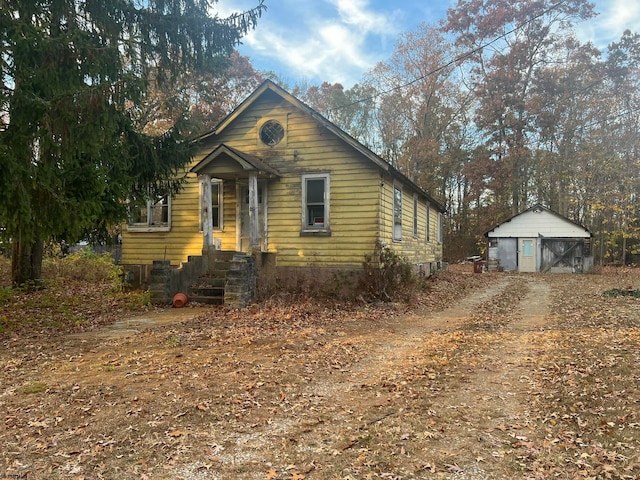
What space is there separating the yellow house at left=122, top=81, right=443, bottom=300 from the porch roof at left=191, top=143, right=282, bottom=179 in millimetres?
30

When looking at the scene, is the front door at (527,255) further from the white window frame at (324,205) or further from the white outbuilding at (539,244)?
the white window frame at (324,205)

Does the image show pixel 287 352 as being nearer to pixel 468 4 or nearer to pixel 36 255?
pixel 36 255

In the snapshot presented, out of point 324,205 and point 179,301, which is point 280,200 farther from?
point 179,301

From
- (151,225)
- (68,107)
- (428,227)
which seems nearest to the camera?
(68,107)

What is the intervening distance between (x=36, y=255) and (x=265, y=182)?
7.79 m

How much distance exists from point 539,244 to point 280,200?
2103cm

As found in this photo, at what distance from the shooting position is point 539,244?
92.9 feet

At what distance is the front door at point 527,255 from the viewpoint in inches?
1120

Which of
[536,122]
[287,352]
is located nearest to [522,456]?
[287,352]

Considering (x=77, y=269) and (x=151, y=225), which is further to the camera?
(x=77, y=269)

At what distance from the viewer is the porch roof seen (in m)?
12.5

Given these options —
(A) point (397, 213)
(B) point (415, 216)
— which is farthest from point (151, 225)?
(B) point (415, 216)

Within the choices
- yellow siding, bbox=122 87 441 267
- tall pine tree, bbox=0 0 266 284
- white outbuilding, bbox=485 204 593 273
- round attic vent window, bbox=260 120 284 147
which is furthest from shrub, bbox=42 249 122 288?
white outbuilding, bbox=485 204 593 273

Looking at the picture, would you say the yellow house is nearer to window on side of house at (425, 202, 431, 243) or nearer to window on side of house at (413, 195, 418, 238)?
window on side of house at (413, 195, 418, 238)
